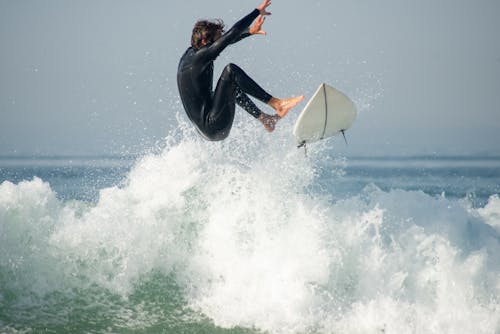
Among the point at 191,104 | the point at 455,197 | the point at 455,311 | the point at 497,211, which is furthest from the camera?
the point at 455,197

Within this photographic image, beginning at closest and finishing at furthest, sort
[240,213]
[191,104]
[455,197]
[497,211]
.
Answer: [191,104]
[240,213]
[497,211]
[455,197]

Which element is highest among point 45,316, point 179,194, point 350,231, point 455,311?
point 179,194

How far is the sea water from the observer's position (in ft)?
16.0

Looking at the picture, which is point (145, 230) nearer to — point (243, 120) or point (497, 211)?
point (243, 120)

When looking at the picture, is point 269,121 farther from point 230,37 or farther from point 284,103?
point 230,37

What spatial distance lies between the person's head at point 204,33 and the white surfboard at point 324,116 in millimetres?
1311

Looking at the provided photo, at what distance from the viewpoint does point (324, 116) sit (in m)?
5.42

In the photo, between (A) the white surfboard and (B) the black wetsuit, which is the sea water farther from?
(B) the black wetsuit

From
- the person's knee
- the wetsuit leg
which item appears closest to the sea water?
the wetsuit leg

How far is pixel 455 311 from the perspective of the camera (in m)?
4.77

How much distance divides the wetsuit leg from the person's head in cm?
35

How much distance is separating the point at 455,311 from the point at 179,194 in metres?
3.93

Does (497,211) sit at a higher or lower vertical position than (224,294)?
higher

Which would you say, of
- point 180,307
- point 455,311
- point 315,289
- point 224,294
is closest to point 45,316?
point 180,307
